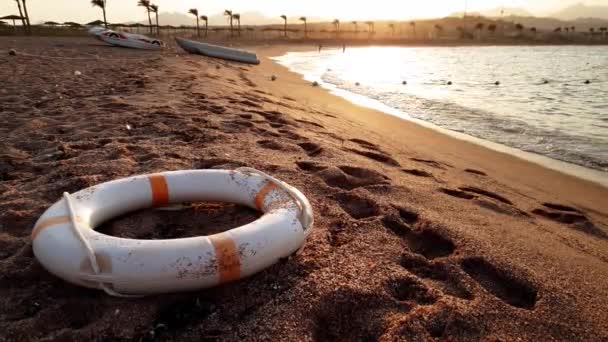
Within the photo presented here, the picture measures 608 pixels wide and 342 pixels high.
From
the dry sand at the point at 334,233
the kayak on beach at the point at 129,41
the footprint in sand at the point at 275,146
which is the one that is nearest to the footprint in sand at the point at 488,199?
the dry sand at the point at 334,233

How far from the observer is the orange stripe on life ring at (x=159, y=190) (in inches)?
119

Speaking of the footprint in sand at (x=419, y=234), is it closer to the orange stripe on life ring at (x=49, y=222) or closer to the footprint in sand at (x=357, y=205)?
the footprint in sand at (x=357, y=205)

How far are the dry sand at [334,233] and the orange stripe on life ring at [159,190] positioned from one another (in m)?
0.12

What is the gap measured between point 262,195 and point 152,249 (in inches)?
37.6

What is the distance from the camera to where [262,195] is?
2959 millimetres

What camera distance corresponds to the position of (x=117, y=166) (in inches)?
150

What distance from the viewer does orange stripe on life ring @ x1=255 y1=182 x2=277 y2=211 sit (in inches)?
116

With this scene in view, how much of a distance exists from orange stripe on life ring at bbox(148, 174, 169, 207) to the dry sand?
122 millimetres

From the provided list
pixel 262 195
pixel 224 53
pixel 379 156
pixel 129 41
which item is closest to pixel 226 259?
pixel 262 195

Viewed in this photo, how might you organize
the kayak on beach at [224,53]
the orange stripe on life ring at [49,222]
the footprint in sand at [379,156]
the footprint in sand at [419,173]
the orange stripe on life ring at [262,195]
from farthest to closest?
the kayak on beach at [224,53] → the footprint in sand at [379,156] → the footprint in sand at [419,173] → the orange stripe on life ring at [262,195] → the orange stripe on life ring at [49,222]

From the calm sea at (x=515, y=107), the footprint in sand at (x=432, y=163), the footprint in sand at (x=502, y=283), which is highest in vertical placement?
the footprint in sand at (x=502, y=283)

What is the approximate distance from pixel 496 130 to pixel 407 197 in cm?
504

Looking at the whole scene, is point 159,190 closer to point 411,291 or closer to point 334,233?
point 334,233

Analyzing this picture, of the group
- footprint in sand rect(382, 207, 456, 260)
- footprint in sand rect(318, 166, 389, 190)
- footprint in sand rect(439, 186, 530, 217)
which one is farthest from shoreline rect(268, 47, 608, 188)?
footprint in sand rect(382, 207, 456, 260)
